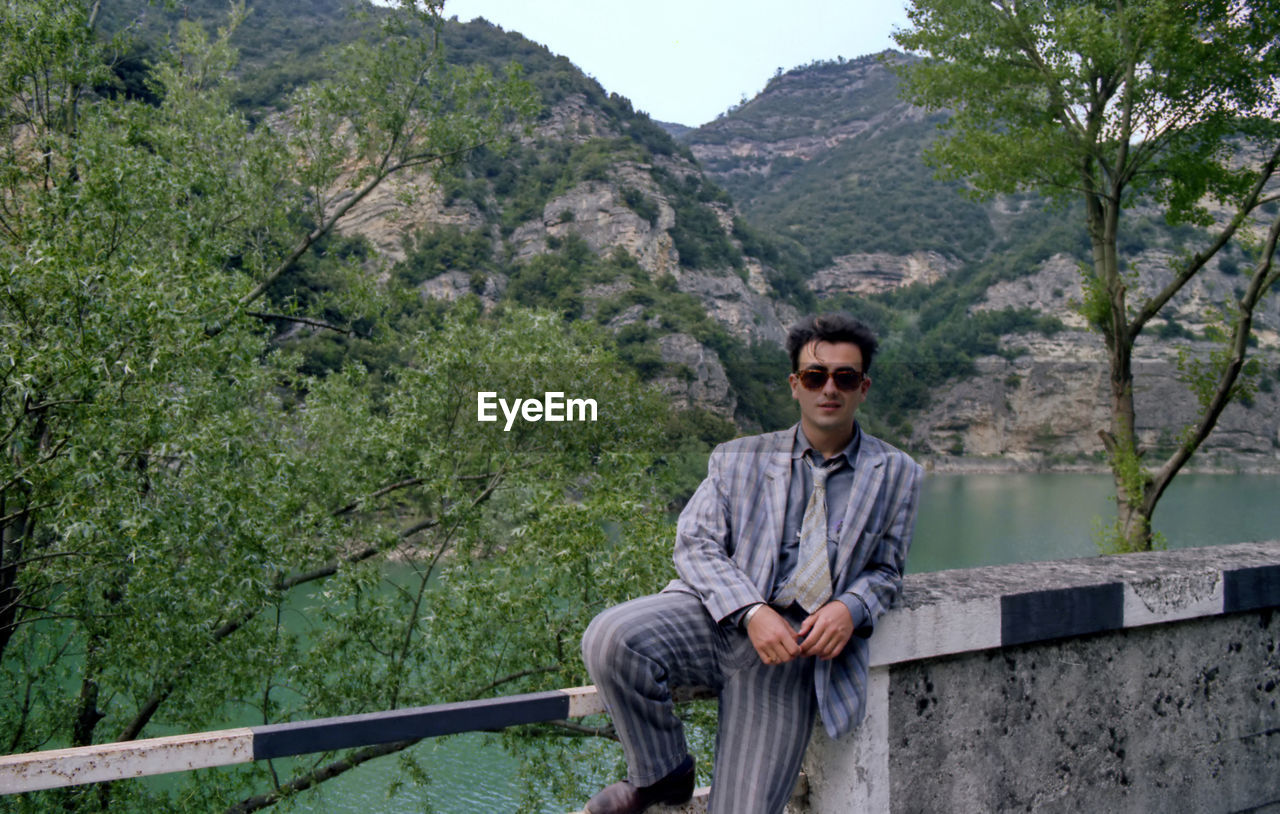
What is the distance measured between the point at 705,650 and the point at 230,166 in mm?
6790

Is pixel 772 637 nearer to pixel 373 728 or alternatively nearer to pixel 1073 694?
pixel 373 728

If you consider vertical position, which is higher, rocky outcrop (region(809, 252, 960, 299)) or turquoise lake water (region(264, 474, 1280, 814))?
rocky outcrop (region(809, 252, 960, 299))

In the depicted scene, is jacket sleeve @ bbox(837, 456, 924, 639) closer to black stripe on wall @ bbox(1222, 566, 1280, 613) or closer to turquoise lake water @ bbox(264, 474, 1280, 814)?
black stripe on wall @ bbox(1222, 566, 1280, 613)

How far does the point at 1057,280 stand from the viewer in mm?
42625

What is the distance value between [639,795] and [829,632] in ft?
1.38

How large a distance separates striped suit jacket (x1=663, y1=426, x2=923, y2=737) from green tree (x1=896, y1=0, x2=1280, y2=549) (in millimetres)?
5306

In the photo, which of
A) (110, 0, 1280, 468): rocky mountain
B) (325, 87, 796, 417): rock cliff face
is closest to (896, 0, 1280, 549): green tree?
→ (110, 0, 1280, 468): rocky mountain

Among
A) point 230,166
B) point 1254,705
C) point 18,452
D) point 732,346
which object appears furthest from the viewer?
point 732,346

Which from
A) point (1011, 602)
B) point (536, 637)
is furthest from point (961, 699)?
point (536, 637)

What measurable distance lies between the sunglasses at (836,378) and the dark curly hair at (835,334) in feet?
0.14

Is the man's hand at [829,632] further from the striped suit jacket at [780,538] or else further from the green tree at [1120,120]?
the green tree at [1120,120]

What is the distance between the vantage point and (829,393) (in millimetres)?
1582

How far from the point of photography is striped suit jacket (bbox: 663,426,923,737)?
1392 millimetres

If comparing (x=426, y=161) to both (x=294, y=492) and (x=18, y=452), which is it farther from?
(x=18, y=452)
